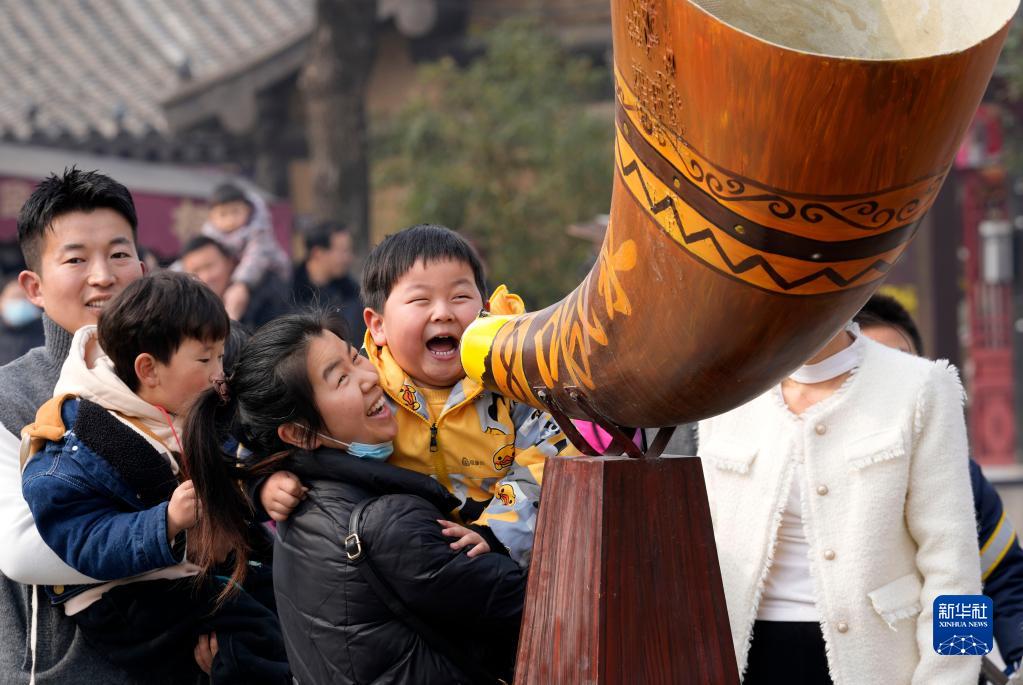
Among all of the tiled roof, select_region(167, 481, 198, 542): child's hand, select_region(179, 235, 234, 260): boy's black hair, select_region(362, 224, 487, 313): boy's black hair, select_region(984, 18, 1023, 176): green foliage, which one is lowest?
select_region(167, 481, 198, 542): child's hand

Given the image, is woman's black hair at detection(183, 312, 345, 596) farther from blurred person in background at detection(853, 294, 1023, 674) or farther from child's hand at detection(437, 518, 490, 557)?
blurred person in background at detection(853, 294, 1023, 674)

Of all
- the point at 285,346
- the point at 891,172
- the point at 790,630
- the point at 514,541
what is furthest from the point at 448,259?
the point at 891,172

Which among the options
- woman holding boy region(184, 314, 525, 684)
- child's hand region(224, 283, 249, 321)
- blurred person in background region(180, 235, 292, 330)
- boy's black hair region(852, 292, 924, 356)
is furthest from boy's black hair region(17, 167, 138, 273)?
child's hand region(224, 283, 249, 321)

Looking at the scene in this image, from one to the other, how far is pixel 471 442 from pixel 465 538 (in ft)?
0.87

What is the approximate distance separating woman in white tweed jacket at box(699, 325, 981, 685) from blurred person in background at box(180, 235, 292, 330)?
3.10 meters

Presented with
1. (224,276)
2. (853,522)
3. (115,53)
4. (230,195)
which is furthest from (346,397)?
(115,53)

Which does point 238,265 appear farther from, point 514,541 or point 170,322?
point 514,541

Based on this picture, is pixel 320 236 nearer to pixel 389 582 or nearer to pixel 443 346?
pixel 443 346

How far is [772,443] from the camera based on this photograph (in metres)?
2.80

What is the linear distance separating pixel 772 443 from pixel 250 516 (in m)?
1.05

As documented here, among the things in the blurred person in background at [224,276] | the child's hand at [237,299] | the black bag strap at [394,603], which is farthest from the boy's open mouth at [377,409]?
the child's hand at [237,299]

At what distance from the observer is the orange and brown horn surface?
1405 mm

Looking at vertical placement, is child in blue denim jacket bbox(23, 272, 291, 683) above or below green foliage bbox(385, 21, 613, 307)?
below

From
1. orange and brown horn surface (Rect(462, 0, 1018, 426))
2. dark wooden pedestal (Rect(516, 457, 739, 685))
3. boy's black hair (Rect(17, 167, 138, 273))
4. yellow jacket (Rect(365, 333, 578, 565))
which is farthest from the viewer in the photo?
boy's black hair (Rect(17, 167, 138, 273))
